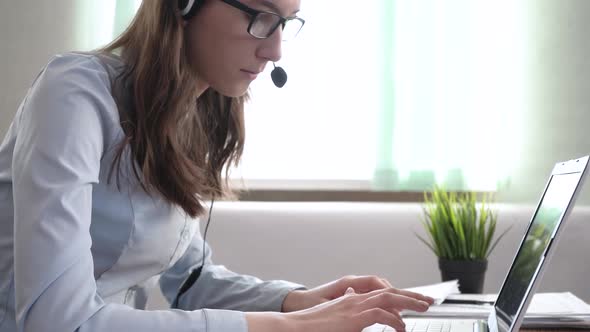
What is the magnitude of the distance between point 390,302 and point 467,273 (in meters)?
1.23

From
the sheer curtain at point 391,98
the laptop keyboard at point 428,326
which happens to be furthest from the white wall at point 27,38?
the laptop keyboard at point 428,326

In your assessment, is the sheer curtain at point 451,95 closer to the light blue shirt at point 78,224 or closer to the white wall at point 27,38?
the white wall at point 27,38

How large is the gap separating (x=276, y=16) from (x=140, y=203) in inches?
16.7

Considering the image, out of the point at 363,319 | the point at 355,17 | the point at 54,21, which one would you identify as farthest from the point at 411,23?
the point at 363,319

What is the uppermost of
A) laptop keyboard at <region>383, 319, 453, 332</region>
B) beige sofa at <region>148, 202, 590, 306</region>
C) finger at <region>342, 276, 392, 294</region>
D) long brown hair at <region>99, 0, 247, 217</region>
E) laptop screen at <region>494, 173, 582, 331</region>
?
long brown hair at <region>99, 0, 247, 217</region>

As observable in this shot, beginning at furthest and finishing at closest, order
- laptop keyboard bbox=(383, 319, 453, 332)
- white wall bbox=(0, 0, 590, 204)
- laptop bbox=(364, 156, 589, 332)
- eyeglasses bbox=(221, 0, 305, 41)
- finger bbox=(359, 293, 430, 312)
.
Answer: white wall bbox=(0, 0, 590, 204) → eyeglasses bbox=(221, 0, 305, 41) → laptop keyboard bbox=(383, 319, 453, 332) → finger bbox=(359, 293, 430, 312) → laptop bbox=(364, 156, 589, 332)

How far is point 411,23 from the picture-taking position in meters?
2.92

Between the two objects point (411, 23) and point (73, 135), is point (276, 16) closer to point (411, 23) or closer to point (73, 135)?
point (73, 135)

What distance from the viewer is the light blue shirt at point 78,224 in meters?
1.00

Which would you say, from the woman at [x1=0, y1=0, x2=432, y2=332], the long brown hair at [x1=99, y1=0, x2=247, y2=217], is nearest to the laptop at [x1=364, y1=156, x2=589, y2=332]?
the woman at [x1=0, y1=0, x2=432, y2=332]

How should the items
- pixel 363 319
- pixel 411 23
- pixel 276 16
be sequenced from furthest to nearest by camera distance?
pixel 411 23, pixel 276 16, pixel 363 319

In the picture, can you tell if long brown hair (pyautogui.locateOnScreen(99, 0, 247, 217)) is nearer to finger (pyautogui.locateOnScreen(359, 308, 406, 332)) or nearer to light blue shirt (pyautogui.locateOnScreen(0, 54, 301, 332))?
light blue shirt (pyautogui.locateOnScreen(0, 54, 301, 332))

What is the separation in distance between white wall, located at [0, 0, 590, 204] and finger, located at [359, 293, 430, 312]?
4.37ft

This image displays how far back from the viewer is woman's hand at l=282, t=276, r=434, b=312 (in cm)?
146
